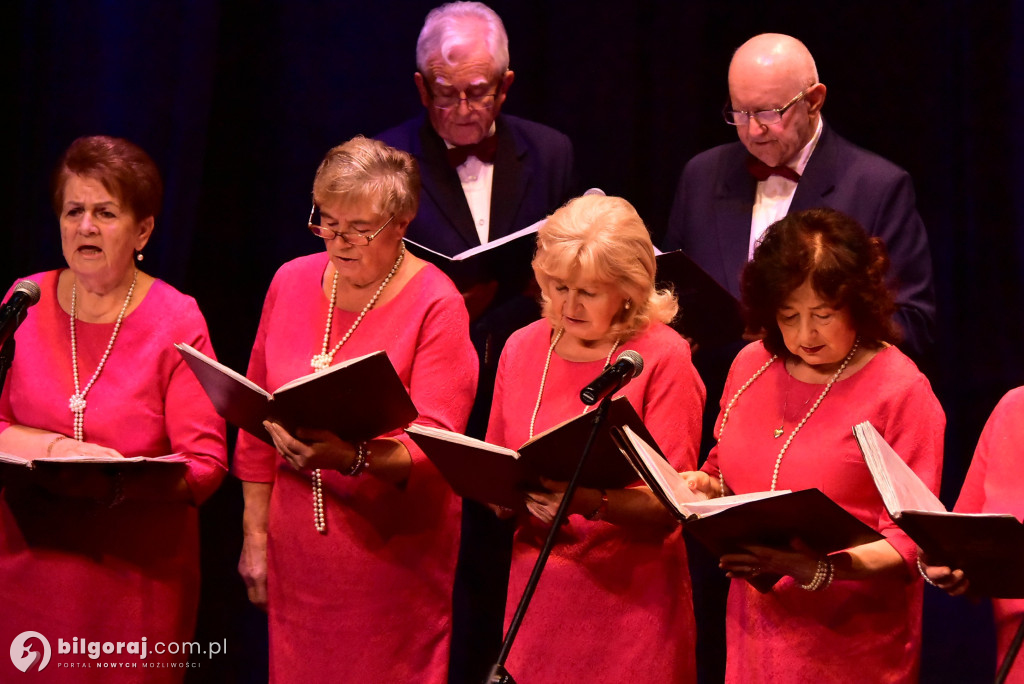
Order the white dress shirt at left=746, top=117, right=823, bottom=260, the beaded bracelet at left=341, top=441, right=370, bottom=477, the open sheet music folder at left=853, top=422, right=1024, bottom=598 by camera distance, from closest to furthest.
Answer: the open sheet music folder at left=853, top=422, right=1024, bottom=598
the beaded bracelet at left=341, top=441, right=370, bottom=477
the white dress shirt at left=746, top=117, right=823, bottom=260

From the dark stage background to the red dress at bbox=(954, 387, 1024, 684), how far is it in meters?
1.72

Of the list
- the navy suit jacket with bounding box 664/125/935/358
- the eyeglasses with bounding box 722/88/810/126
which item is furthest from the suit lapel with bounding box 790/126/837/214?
the eyeglasses with bounding box 722/88/810/126

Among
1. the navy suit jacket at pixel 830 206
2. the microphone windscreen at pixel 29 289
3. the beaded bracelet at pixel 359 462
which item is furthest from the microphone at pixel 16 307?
the navy suit jacket at pixel 830 206

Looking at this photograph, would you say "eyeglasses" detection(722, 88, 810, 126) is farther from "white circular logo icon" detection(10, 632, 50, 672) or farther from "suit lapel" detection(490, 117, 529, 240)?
"white circular logo icon" detection(10, 632, 50, 672)

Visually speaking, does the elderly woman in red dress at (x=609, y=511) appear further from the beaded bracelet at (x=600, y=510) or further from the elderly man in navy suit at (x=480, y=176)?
the elderly man in navy suit at (x=480, y=176)

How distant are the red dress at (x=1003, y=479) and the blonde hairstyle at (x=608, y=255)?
75cm

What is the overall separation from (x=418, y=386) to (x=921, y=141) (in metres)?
2.31

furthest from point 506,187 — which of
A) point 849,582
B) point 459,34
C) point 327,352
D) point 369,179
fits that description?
point 849,582

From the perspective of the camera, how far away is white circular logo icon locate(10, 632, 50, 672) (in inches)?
127

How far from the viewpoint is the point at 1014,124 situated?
434 cm

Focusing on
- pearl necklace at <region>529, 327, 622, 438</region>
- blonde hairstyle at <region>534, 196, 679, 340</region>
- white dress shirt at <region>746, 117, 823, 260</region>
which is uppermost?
white dress shirt at <region>746, 117, 823, 260</region>

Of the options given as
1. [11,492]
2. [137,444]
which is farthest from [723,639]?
[11,492]

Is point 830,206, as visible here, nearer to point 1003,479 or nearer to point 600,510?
point 1003,479

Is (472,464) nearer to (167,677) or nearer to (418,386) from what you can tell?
(418,386)
